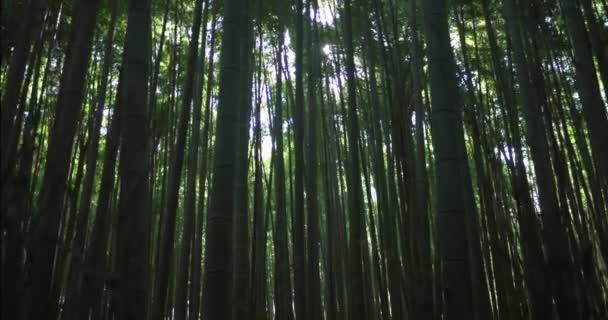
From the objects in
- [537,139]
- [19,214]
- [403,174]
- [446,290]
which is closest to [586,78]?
[537,139]

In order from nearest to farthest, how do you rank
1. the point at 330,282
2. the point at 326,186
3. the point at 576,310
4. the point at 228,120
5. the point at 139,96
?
the point at 139,96
the point at 228,120
the point at 576,310
the point at 330,282
the point at 326,186

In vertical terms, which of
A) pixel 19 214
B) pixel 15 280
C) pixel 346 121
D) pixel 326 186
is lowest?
pixel 15 280

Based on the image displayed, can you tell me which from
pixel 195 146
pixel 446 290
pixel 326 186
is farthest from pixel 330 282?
pixel 446 290

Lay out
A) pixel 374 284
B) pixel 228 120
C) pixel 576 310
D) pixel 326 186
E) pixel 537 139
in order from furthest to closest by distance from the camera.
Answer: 1. pixel 374 284
2. pixel 326 186
3. pixel 537 139
4. pixel 576 310
5. pixel 228 120

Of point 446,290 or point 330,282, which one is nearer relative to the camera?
point 446,290

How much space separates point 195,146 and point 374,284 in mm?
3591

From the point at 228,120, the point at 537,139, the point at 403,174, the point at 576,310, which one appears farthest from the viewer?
the point at 403,174

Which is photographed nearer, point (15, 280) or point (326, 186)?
point (15, 280)

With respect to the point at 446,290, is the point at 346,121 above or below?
above

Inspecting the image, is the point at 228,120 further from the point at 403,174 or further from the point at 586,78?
the point at 586,78

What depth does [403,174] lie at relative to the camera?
3229mm

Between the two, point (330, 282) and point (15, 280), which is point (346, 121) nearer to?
point (330, 282)

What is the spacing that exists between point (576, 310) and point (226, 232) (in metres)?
1.68

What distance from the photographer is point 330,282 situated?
4.06 metres
